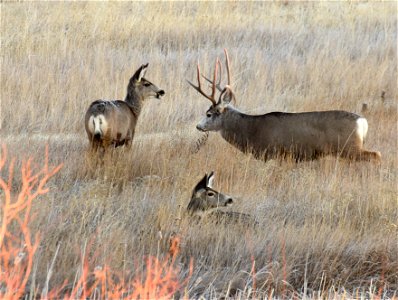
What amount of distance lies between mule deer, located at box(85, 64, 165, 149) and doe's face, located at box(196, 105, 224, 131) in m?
0.72

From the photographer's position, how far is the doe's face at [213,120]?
31.3 feet

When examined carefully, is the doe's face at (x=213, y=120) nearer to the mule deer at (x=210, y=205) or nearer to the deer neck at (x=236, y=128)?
the deer neck at (x=236, y=128)

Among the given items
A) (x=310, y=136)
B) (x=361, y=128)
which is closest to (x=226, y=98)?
(x=310, y=136)

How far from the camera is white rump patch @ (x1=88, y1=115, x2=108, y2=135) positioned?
8.10 metres

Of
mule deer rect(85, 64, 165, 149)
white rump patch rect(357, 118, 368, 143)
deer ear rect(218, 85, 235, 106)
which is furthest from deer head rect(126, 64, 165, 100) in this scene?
white rump patch rect(357, 118, 368, 143)

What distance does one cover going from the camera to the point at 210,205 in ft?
22.4

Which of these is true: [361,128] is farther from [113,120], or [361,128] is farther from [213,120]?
[113,120]

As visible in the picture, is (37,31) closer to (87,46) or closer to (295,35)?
(87,46)

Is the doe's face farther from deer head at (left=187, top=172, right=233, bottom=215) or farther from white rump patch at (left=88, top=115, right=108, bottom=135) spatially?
deer head at (left=187, top=172, right=233, bottom=215)

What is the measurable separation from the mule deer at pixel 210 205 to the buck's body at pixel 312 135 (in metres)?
2.25

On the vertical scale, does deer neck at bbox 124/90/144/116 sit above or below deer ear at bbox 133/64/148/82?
below

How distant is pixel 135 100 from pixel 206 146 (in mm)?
967

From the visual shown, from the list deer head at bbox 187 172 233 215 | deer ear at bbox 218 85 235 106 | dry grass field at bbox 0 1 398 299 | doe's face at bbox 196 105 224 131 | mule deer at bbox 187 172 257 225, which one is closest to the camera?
A: dry grass field at bbox 0 1 398 299

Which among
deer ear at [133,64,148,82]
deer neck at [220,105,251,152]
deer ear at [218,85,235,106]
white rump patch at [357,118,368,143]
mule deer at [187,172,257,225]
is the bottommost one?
mule deer at [187,172,257,225]
